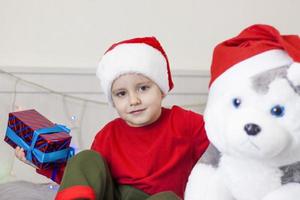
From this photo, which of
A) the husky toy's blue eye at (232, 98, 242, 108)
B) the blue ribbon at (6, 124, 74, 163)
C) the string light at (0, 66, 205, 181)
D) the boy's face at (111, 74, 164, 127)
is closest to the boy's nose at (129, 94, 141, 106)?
the boy's face at (111, 74, 164, 127)

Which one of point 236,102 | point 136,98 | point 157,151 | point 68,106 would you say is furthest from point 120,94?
point 68,106

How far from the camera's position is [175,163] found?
44.6 inches

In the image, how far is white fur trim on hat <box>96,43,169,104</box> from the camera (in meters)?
1.10

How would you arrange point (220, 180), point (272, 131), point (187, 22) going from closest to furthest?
point (272, 131)
point (220, 180)
point (187, 22)

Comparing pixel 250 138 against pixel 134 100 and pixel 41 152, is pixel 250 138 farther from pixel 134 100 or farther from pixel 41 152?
pixel 41 152

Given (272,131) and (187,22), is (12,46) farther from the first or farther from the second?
(272,131)

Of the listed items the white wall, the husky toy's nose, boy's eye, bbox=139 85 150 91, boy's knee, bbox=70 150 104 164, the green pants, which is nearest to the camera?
the husky toy's nose

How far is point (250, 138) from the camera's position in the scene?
2.44ft

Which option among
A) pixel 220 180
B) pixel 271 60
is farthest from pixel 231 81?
pixel 220 180

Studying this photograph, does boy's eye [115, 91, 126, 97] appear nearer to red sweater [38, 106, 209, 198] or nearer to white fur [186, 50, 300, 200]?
red sweater [38, 106, 209, 198]

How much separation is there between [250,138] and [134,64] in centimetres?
44

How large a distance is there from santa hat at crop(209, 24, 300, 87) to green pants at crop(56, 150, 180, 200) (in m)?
0.29

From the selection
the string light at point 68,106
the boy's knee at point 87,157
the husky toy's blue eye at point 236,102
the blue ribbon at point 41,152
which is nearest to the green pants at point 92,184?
the boy's knee at point 87,157

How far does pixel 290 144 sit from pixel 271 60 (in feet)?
0.51
